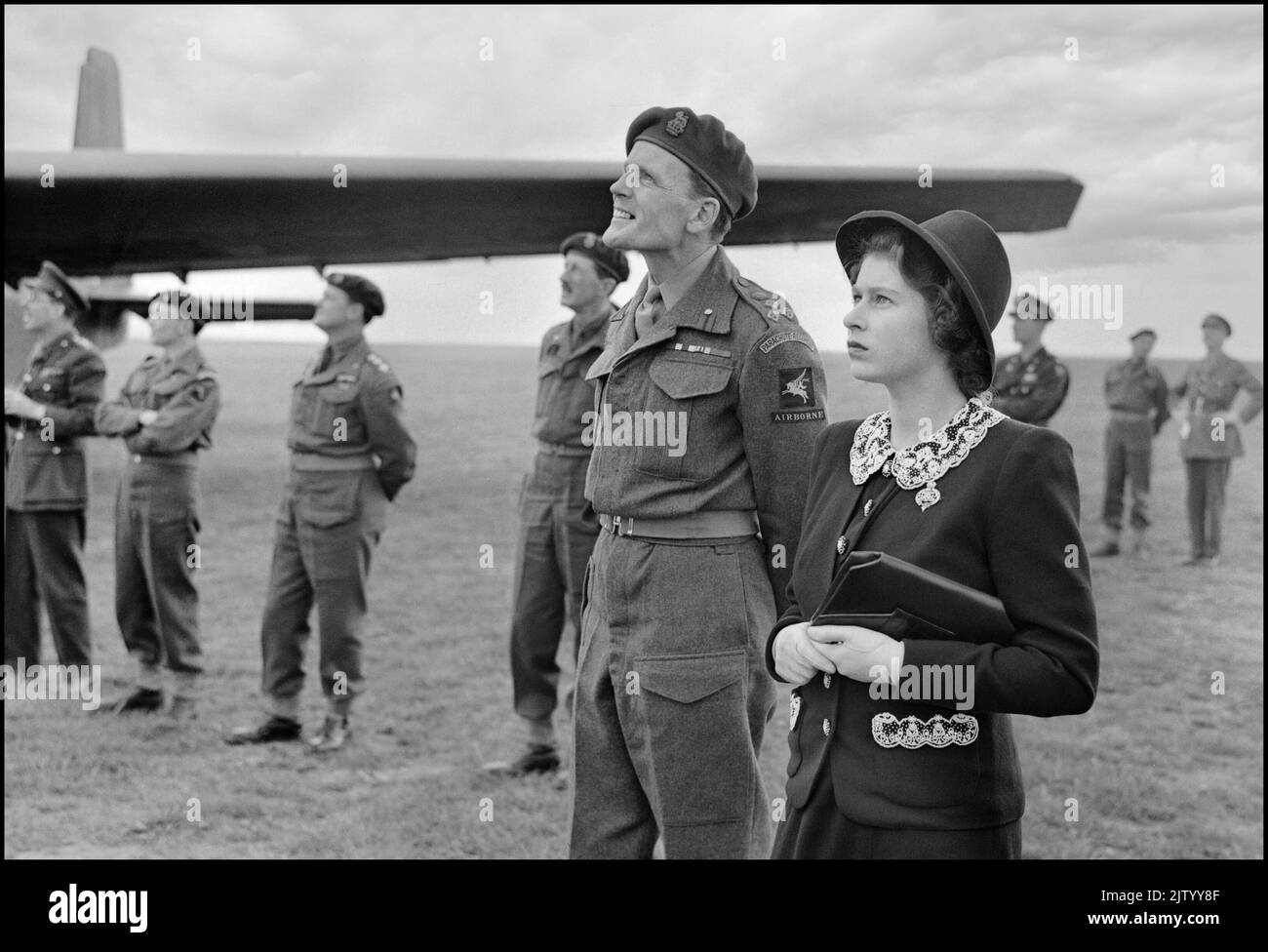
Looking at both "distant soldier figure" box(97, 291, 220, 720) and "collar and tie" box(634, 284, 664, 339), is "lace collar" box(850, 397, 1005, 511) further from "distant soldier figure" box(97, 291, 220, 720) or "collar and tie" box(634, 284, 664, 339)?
"distant soldier figure" box(97, 291, 220, 720)

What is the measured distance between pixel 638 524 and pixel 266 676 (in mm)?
3234

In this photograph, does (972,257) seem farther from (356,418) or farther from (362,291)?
(362,291)

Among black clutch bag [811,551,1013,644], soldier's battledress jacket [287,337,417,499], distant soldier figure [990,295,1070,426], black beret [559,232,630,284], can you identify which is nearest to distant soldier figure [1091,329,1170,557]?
distant soldier figure [990,295,1070,426]

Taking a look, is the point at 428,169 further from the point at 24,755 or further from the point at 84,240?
the point at 24,755

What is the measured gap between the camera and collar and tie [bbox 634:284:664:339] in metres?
2.27

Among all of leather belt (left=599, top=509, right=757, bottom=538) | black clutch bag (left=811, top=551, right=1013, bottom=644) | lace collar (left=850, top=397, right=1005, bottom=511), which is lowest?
black clutch bag (left=811, top=551, right=1013, bottom=644)

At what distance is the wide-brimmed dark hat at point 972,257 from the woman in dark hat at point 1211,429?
8.10m

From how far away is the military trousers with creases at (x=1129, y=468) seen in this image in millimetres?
9172

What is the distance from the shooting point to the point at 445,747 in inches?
188

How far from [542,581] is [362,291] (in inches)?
65.4

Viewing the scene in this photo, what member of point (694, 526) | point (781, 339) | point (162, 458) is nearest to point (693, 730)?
Result: point (694, 526)

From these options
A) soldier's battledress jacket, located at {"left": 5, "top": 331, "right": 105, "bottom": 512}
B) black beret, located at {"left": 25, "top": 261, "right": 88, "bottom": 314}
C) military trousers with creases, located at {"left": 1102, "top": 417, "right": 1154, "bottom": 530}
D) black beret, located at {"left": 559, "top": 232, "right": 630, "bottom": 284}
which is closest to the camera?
black beret, located at {"left": 559, "top": 232, "right": 630, "bottom": 284}

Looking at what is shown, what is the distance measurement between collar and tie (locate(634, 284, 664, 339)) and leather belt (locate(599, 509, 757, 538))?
1.29 feet

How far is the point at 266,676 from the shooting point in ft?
16.0
